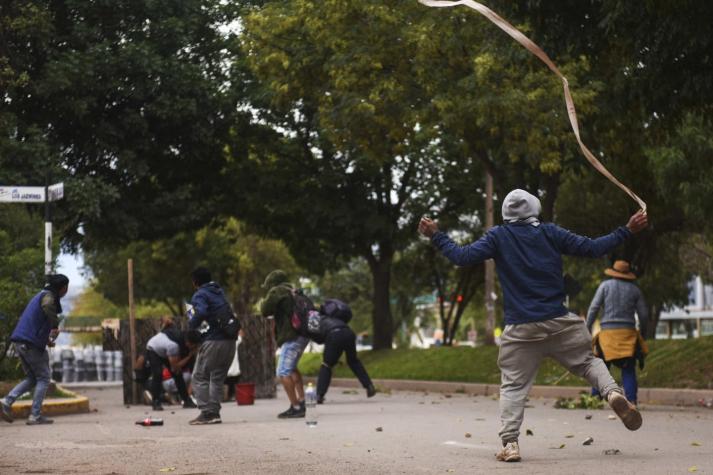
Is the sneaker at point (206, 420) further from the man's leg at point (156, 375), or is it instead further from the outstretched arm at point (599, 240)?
the outstretched arm at point (599, 240)

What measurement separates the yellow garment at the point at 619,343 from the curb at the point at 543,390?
269 cm

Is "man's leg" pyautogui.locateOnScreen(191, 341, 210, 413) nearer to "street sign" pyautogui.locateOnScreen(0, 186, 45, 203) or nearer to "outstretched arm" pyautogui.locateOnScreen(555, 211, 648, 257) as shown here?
"street sign" pyautogui.locateOnScreen(0, 186, 45, 203)

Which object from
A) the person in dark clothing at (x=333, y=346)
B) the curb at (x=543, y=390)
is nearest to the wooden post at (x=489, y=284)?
the curb at (x=543, y=390)

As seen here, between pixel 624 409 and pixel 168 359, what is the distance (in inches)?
466

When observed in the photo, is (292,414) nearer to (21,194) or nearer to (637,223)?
(21,194)

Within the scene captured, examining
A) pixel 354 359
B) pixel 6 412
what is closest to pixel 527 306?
pixel 6 412

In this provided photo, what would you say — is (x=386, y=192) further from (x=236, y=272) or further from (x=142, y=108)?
(x=236, y=272)

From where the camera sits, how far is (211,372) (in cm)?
1441

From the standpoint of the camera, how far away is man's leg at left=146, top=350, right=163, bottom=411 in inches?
754

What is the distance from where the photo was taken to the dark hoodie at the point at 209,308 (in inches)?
557

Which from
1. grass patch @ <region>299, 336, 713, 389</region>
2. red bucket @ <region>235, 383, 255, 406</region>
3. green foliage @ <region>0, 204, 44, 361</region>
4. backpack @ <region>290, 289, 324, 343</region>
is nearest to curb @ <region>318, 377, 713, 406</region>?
grass patch @ <region>299, 336, 713, 389</region>

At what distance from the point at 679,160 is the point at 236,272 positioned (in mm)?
26527

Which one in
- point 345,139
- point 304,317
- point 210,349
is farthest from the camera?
point 345,139

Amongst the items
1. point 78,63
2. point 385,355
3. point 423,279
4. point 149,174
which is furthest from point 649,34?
point 423,279
